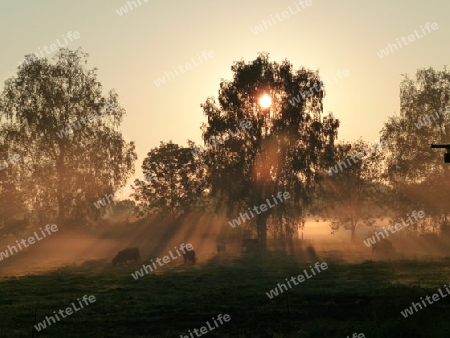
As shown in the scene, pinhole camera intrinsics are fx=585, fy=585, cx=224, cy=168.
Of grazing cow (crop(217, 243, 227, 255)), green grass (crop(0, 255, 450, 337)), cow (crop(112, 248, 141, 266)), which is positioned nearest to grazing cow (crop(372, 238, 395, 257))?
grazing cow (crop(217, 243, 227, 255))

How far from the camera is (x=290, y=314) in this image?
18.7m

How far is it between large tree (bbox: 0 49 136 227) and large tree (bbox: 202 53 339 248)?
1040 cm

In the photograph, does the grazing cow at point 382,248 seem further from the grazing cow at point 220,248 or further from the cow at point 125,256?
the cow at point 125,256

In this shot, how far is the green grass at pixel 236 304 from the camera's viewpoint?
54.1 ft

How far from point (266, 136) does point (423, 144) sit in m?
16.4

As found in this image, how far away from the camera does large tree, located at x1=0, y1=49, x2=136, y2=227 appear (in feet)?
177

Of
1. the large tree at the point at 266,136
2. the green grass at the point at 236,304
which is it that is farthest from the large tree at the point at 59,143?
the green grass at the point at 236,304

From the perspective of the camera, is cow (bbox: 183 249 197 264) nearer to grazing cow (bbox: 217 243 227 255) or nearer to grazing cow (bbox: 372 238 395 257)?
grazing cow (bbox: 217 243 227 255)

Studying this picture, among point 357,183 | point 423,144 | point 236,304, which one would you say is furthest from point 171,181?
point 236,304

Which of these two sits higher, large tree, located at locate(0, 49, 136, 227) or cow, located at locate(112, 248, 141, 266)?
large tree, located at locate(0, 49, 136, 227)

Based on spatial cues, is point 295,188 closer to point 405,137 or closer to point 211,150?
point 211,150

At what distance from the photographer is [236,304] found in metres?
20.7

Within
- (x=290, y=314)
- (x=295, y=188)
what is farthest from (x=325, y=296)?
(x=295, y=188)

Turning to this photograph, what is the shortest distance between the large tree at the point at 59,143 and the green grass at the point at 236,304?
77.5ft
